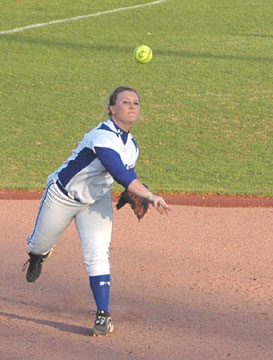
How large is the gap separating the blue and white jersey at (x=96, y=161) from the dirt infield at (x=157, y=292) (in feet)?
3.50

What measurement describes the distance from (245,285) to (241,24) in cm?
1630

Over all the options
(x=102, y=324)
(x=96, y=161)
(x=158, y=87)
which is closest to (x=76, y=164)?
(x=96, y=161)

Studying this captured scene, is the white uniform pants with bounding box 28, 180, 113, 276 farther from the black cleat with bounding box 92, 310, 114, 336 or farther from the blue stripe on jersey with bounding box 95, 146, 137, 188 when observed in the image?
the blue stripe on jersey with bounding box 95, 146, 137, 188

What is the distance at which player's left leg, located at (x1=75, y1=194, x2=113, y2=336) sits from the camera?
6195 millimetres

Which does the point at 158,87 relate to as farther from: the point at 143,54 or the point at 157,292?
the point at 157,292

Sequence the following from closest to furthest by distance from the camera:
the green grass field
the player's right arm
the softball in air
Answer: the player's right arm
the green grass field
the softball in air

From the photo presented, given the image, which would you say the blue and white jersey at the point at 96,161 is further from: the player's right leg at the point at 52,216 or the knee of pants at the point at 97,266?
the knee of pants at the point at 97,266

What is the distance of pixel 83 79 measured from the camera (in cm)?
1742

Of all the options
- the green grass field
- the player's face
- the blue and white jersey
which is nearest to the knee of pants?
the blue and white jersey

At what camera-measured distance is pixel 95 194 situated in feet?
20.6

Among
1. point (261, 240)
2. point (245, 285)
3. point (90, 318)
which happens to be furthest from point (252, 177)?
point (90, 318)

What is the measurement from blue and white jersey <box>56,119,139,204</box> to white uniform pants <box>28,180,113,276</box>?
0.29 feet

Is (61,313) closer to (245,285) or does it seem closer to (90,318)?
(90,318)

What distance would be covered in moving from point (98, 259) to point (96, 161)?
0.73 meters
